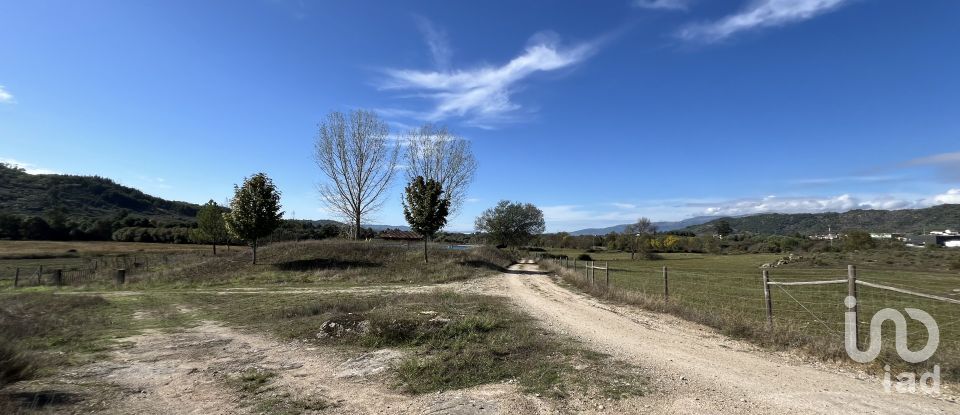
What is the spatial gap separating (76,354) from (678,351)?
11.5 metres

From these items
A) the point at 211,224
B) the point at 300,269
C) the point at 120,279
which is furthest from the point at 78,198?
the point at 300,269

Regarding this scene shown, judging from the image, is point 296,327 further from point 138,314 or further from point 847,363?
point 847,363

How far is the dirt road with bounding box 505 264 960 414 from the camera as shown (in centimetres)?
512

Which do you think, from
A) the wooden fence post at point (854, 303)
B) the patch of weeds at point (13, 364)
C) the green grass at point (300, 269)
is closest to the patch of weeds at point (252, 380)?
the patch of weeds at point (13, 364)

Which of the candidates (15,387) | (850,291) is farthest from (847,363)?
(15,387)

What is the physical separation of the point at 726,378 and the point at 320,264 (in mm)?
28807

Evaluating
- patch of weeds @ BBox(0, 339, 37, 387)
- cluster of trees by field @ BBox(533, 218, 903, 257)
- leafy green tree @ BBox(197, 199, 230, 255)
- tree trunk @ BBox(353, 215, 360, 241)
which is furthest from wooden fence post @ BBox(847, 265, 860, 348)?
cluster of trees by field @ BBox(533, 218, 903, 257)

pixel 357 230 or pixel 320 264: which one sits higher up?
pixel 357 230

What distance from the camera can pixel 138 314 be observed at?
570 inches

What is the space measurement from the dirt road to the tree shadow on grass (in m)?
22.7

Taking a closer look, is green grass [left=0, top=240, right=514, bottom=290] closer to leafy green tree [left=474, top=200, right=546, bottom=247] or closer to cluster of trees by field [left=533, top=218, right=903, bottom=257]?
leafy green tree [left=474, top=200, right=546, bottom=247]

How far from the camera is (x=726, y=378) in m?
6.31

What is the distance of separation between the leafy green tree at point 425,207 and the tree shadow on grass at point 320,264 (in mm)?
4059

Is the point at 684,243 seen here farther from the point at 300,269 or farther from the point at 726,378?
the point at 726,378
